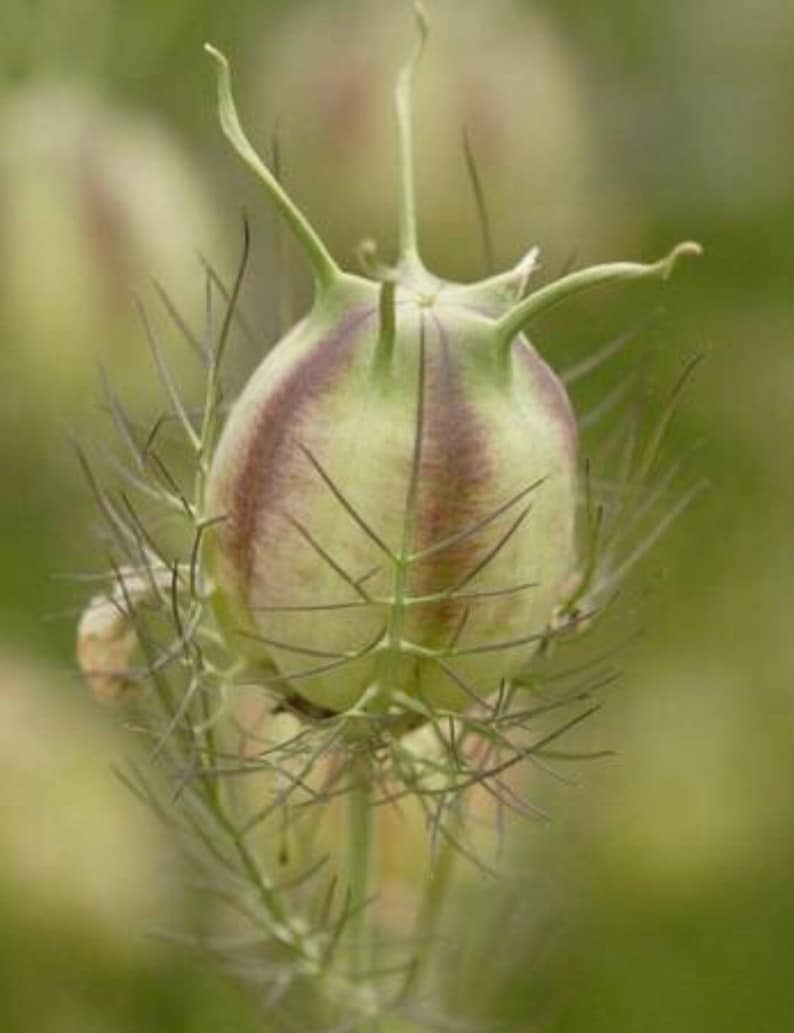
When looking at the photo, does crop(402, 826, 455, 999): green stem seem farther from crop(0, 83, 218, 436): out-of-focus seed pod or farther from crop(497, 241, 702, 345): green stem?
crop(0, 83, 218, 436): out-of-focus seed pod

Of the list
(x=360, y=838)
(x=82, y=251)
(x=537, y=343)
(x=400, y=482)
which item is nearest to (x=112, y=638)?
(x=360, y=838)

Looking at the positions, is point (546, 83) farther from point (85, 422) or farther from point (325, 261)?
point (325, 261)

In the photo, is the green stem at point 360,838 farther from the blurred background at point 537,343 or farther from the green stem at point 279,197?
the blurred background at point 537,343

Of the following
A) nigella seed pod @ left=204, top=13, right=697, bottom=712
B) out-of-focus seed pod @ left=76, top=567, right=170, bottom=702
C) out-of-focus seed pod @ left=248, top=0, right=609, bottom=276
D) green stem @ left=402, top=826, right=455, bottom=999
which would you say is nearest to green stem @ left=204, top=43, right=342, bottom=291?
nigella seed pod @ left=204, top=13, right=697, bottom=712

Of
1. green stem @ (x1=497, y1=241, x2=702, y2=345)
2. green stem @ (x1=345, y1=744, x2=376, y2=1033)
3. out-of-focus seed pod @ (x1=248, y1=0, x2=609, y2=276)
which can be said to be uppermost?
green stem @ (x1=497, y1=241, x2=702, y2=345)

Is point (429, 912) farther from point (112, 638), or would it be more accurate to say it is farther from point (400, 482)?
point (400, 482)

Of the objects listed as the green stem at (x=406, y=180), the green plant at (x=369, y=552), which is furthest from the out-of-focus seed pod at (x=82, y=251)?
the green stem at (x=406, y=180)
